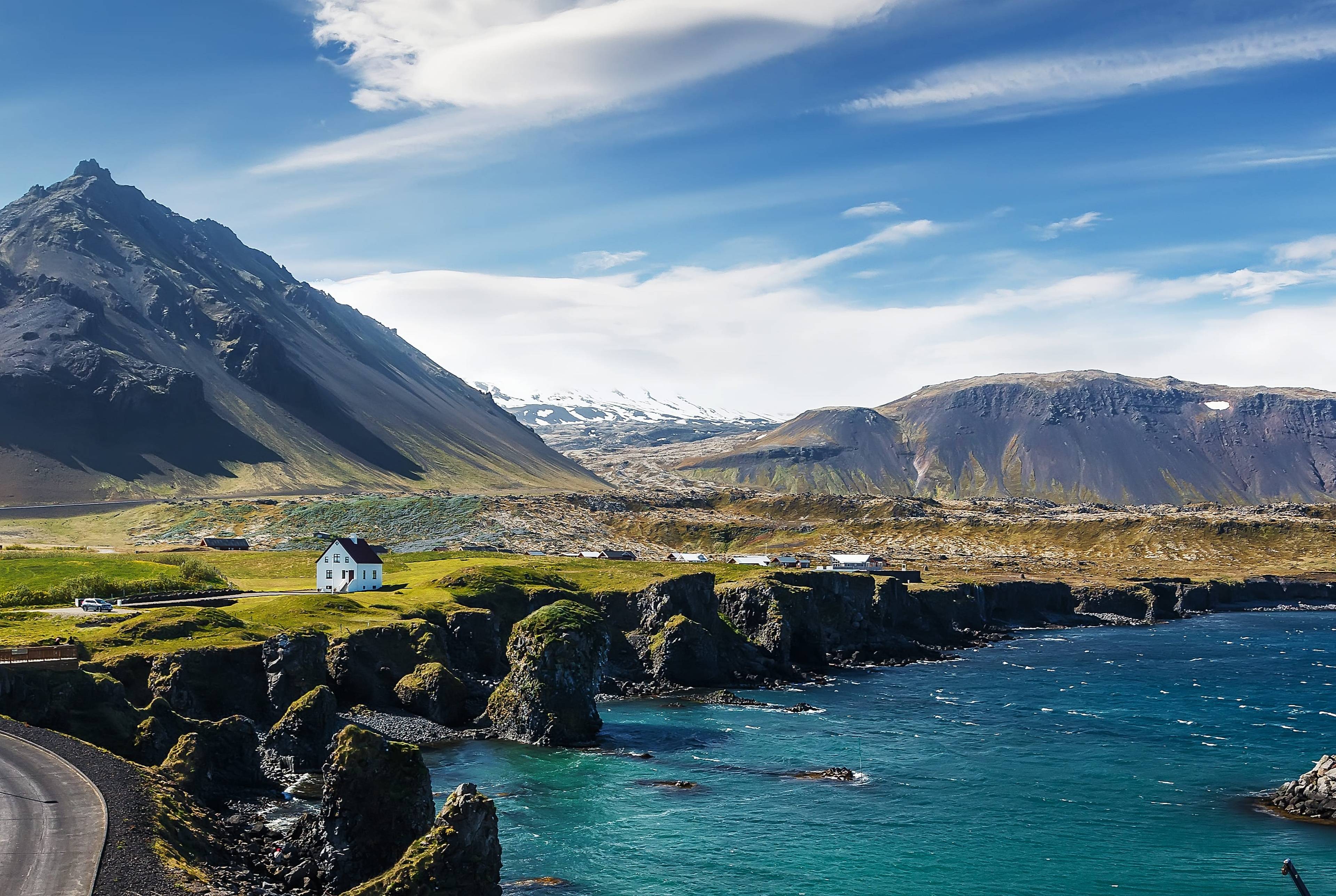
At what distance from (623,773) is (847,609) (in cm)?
7862

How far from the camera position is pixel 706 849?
59125 millimetres

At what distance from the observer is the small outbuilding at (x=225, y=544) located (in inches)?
7082

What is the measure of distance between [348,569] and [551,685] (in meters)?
45.3

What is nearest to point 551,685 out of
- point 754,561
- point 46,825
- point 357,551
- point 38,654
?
point 38,654

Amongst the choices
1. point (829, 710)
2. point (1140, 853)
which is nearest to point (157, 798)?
point (1140, 853)

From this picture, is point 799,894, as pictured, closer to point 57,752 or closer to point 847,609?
point 57,752

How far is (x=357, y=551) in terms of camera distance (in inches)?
4783

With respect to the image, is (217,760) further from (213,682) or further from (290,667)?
(290,667)

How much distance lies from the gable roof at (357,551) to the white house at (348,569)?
42 millimetres

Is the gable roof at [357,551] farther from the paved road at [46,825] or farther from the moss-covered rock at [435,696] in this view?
the paved road at [46,825]

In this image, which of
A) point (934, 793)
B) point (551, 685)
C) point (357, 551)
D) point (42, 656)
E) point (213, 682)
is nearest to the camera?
point (42, 656)

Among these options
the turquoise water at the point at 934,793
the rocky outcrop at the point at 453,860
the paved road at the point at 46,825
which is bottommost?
the turquoise water at the point at 934,793

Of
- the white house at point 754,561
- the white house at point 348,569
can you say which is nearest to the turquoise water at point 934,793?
the white house at point 348,569

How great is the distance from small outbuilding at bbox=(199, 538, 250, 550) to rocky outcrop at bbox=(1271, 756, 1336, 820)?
6434 inches
